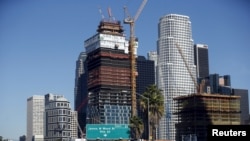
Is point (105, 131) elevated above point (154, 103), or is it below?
below

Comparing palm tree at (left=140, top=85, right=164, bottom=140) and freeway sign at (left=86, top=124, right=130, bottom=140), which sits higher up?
palm tree at (left=140, top=85, right=164, bottom=140)

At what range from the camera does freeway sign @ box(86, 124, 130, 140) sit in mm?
122688

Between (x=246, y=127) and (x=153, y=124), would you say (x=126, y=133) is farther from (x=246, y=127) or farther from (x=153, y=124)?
(x=246, y=127)

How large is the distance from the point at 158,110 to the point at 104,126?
1916 centimetres

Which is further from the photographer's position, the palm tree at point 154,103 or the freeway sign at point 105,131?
the palm tree at point 154,103

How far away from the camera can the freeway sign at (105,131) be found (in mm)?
122688

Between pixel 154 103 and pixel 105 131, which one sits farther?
pixel 154 103

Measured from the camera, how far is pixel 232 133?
78.6 ft

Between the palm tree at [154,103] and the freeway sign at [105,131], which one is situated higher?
the palm tree at [154,103]

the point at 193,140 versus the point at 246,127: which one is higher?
the point at 246,127

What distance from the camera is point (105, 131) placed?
12275 centimetres

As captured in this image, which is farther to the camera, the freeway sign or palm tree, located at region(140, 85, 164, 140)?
palm tree, located at region(140, 85, 164, 140)

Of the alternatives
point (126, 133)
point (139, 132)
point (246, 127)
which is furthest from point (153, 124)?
point (246, 127)

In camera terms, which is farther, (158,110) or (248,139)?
(158,110)
